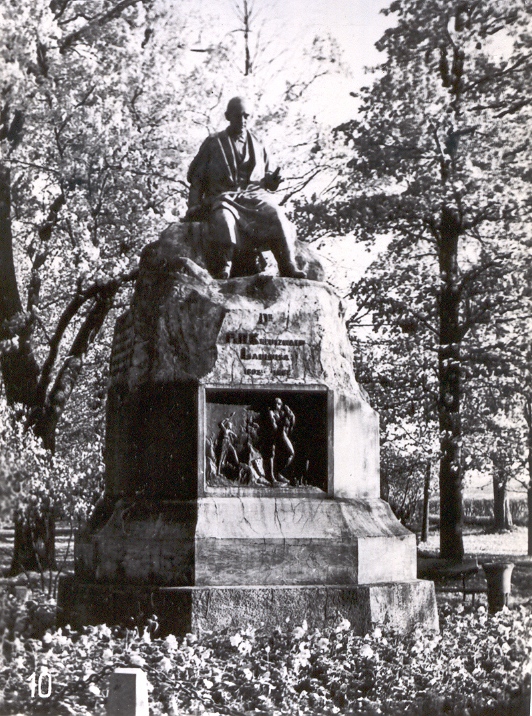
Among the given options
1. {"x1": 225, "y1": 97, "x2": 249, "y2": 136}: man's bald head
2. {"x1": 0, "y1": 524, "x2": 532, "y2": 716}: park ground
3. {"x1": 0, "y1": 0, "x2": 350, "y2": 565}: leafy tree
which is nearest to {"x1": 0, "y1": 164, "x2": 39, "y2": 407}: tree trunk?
{"x1": 0, "y1": 0, "x2": 350, "y2": 565}: leafy tree

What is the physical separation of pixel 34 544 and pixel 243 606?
29.4ft

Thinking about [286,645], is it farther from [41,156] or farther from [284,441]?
[41,156]

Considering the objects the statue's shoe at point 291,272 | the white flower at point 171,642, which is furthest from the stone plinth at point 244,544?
the statue's shoe at point 291,272

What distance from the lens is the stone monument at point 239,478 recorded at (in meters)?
8.33

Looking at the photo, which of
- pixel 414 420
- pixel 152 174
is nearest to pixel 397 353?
pixel 414 420

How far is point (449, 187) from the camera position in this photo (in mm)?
18078

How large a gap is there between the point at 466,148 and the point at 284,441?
35.0 ft

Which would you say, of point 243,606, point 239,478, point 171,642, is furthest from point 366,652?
point 239,478

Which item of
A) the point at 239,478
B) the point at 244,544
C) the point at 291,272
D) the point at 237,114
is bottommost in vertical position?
the point at 244,544

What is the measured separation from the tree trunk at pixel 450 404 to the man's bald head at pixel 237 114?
8.27m

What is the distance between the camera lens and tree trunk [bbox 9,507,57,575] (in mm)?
16453

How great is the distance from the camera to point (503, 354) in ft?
57.7

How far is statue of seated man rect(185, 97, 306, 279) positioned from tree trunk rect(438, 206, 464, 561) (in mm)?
8160

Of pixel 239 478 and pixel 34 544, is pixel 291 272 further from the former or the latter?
pixel 34 544
